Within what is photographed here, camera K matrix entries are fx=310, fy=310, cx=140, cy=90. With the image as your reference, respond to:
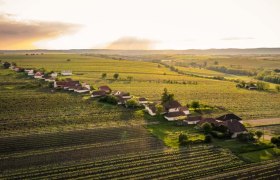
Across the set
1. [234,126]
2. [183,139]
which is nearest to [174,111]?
[234,126]

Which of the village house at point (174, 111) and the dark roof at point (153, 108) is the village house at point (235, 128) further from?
the dark roof at point (153, 108)

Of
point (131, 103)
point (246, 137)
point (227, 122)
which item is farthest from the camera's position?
point (131, 103)

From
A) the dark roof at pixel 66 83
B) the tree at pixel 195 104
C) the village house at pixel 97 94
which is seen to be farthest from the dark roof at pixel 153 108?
the dark roof at pixel 66 83

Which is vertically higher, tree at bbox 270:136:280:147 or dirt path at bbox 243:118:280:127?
tree at bbox 270:136:280:147

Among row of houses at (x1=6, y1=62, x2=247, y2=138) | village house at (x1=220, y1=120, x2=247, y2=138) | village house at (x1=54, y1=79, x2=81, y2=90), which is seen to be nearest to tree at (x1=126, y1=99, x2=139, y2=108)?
row of houses at (x1=6, y1=62, x2=247, y2=138)

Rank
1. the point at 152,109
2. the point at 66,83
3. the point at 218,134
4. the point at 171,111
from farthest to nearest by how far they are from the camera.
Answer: the point at 66,83
the point at 171,111
the point at 152,109
the point at 218,134

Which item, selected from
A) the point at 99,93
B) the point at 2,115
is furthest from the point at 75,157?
the point at 99,93

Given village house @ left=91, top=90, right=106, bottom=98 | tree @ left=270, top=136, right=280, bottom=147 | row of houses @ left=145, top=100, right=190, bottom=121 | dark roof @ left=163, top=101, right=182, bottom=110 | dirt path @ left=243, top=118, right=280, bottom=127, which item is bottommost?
dirt path @ left=243, top=118, right=280, bottom=127

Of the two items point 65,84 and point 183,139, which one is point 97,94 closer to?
point 65,84

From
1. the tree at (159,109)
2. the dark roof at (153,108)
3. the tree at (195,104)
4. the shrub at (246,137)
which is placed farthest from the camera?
the tree at (195,104)

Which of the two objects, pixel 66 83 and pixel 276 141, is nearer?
pixel 276 141

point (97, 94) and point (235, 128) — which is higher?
point (97, 94)

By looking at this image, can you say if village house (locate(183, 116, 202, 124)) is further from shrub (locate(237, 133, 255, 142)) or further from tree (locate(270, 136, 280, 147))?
tree (locate(270, 136, 280, 147))
